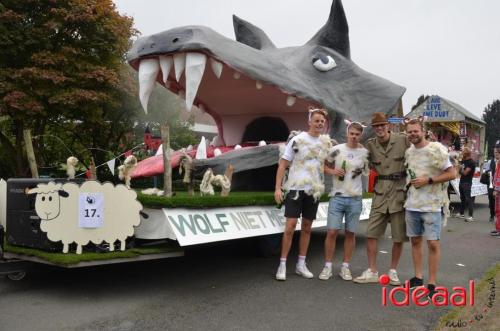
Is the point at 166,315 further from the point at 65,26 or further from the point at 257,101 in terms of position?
the point at 65,26

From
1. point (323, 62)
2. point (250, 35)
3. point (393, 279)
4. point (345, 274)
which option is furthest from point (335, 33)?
point (393, 279)

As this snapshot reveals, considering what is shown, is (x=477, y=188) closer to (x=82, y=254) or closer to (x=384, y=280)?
(x=384, y=280)

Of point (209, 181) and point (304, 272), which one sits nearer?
point (304, 272)

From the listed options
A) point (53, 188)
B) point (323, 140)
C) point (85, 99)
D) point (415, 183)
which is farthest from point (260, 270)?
point (85, 99)

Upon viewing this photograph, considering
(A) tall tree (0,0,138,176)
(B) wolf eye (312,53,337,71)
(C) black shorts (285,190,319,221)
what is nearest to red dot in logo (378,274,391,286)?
(C) black shorts (285,190,319,221)

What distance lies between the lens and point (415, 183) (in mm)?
4207

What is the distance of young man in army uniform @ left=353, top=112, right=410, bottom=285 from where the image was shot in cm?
454

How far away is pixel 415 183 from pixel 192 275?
231 centimetres

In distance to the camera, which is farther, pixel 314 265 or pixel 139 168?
pixel 139 168

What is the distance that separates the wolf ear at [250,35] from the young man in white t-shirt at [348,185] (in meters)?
3.13

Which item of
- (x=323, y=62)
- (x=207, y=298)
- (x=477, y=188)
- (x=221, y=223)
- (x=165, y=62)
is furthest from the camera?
(x=477, y=188)

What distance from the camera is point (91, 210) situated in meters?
4.03

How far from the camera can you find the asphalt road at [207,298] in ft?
11.6

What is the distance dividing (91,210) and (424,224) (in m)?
2.75
